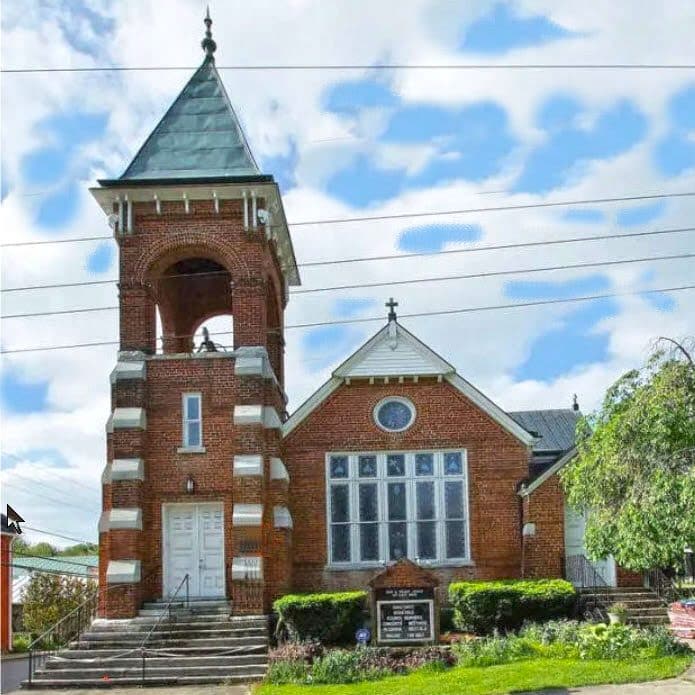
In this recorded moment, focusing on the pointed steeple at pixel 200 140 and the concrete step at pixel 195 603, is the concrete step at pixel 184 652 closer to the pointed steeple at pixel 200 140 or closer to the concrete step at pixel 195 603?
the concrete step at pixel 195 603

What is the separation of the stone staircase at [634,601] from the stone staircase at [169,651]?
706cm

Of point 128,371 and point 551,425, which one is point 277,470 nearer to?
point 128,371

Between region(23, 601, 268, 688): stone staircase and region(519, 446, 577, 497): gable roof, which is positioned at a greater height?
region(519, 446, 577, 497): gable roof

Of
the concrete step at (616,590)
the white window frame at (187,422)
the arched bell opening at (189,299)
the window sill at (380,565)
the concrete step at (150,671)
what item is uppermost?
the arched bell opening at (189,299)

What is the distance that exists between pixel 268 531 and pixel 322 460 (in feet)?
8.64

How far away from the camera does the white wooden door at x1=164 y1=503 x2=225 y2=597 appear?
2289cm

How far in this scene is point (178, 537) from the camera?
23.1 m

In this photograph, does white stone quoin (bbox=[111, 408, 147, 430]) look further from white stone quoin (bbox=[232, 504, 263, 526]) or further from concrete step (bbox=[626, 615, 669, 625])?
concrete step (bbox=[626, 615, 669, 625])

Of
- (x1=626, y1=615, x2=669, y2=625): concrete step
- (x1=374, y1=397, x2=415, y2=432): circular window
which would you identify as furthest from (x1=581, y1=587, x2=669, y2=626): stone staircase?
(x1=374, y1=397, x2=415, y2=432): circular window

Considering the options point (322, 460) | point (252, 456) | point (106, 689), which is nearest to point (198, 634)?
point (106, 689)

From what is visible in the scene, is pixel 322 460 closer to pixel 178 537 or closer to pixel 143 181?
pixel 178 537

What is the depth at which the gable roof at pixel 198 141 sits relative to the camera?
78.3ft

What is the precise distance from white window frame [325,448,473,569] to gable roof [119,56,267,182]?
23.6 feet

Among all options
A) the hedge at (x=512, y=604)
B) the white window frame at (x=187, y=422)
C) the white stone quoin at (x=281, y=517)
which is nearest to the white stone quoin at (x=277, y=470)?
the white stone quoin at (x=281, y=517)
